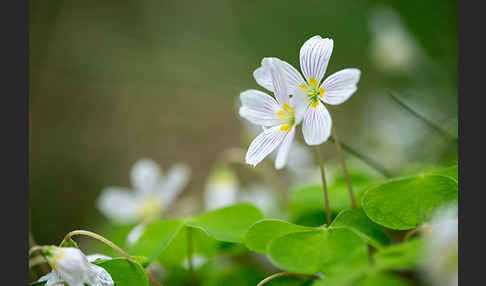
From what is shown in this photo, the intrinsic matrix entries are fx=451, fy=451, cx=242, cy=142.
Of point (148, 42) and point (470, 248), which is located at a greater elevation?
point (148, 42)

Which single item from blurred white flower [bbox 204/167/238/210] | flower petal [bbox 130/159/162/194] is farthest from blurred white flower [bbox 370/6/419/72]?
flower petal [bbox 130/159/162/194]

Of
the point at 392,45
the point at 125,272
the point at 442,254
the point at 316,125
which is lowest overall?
the point at 125,272

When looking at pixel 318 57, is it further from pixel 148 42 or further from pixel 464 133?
pixel 148 42

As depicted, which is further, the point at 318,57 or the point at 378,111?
the point at 378,111

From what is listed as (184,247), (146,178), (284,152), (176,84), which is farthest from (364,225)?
(176,84)

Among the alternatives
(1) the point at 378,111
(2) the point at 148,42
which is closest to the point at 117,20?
(2) the point at 148,42

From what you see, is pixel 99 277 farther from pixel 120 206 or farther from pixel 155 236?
pixel 120 206
